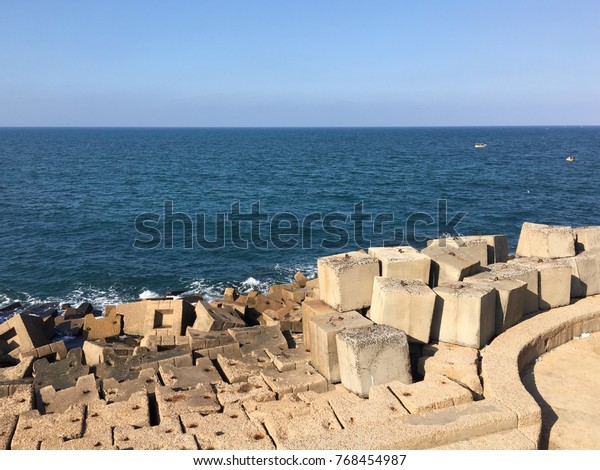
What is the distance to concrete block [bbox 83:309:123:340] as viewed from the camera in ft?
39.8

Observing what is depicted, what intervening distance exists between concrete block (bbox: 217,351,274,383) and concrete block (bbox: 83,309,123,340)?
15.4ft

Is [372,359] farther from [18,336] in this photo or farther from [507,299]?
[18,336]

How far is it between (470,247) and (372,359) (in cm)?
371

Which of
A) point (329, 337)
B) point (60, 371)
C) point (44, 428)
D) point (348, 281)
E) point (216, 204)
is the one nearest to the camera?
point (44, 428)

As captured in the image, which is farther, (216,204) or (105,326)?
(216,204)

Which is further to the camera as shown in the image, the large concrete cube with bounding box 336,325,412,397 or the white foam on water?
the white foam on water

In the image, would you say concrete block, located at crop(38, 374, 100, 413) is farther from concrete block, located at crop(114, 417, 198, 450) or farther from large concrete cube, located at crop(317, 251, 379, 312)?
large concrete cube, located at crop(317, 251, 379, 312)

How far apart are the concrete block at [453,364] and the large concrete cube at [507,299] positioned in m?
0.76

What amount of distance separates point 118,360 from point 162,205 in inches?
1062

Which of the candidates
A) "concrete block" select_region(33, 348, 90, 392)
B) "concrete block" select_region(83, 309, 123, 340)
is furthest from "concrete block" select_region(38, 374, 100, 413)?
"concrete block" select_region(83, 309, 123, 340)

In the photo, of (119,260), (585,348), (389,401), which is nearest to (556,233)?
(585,348)

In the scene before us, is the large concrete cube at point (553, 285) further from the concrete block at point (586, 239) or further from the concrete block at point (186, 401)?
the concrete block at point (186, 401)

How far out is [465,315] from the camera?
7426 mm

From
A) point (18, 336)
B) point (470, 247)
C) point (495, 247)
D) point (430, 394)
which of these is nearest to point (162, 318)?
point (18, 336)
